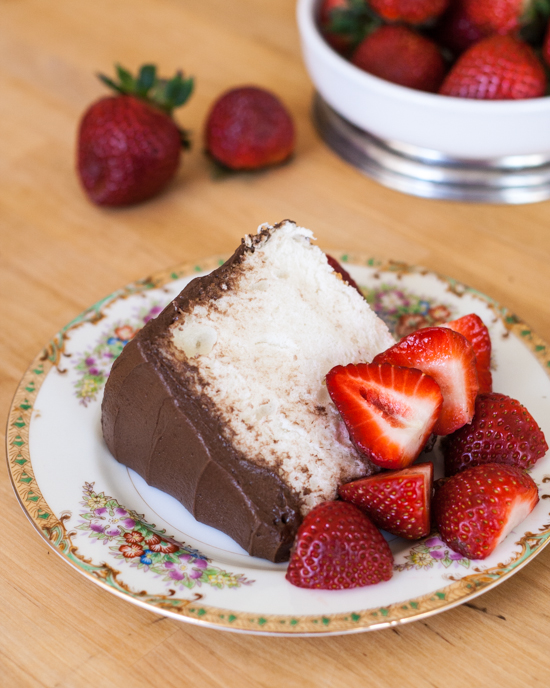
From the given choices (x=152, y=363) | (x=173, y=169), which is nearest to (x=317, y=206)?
(x=173, y=169)

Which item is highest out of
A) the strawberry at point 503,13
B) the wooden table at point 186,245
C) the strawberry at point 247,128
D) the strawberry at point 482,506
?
the strawberry at point 503,13

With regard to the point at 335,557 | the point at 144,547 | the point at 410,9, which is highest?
the point at 410,9

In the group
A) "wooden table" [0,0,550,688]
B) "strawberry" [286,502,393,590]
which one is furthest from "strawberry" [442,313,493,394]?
"strawberry" [286,502,393,590]

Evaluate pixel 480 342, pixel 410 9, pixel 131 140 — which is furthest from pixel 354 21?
pixel 480 342

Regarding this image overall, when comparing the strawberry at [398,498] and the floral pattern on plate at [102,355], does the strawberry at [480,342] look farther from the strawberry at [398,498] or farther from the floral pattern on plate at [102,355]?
the floral pattern on plate at [102,355]

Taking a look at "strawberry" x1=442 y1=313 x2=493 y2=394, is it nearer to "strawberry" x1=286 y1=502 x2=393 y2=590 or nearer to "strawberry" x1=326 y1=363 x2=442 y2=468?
"strawberry" x1=326 y1=363 x2=442 y2=468

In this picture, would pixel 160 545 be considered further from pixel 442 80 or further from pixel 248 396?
pixel 442 80

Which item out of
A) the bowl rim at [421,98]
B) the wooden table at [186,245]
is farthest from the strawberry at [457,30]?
the wooden table at [186,245]
